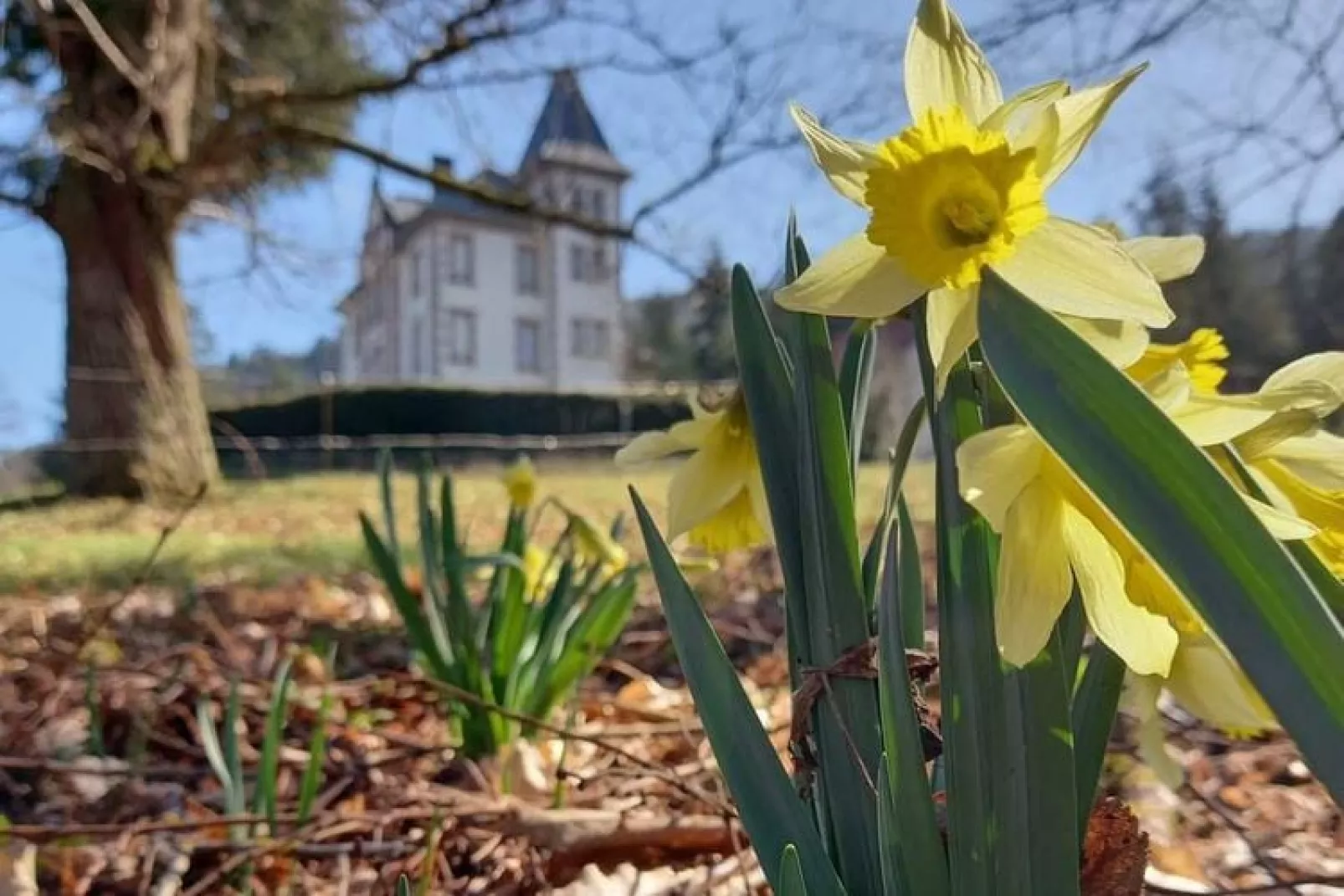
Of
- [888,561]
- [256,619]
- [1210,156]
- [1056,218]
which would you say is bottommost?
[256,619]

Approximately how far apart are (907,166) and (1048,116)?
0.06 metres

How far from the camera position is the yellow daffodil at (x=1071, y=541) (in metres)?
0.46

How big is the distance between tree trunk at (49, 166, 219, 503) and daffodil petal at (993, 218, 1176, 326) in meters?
7.95

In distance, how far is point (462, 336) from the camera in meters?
32.2

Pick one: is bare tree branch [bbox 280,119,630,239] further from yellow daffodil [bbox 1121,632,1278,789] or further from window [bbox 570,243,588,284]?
window [bbox 570,243,588,284]

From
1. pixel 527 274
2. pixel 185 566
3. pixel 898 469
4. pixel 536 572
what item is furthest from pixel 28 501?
pixel 527 274

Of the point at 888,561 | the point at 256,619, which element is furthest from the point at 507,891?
the point at 256,619

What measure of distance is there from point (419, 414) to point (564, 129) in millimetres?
11545

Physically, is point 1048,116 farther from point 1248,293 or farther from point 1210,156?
point 1248,293

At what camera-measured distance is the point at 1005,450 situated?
460 mm

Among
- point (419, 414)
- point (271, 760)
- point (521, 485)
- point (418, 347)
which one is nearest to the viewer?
point (271, 760)

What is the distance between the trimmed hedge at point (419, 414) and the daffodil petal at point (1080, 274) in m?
16.5

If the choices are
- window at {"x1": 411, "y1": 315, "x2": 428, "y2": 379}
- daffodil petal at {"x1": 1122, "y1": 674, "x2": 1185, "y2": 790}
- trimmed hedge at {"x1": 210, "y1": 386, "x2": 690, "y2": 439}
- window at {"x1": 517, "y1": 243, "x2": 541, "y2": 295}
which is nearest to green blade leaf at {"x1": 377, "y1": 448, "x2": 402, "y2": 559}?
daffodil petal at {"x1": 1122, "y1": 674, "x2": 1185, "y2": 790}

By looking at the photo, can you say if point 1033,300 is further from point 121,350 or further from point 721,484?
point 121,350
